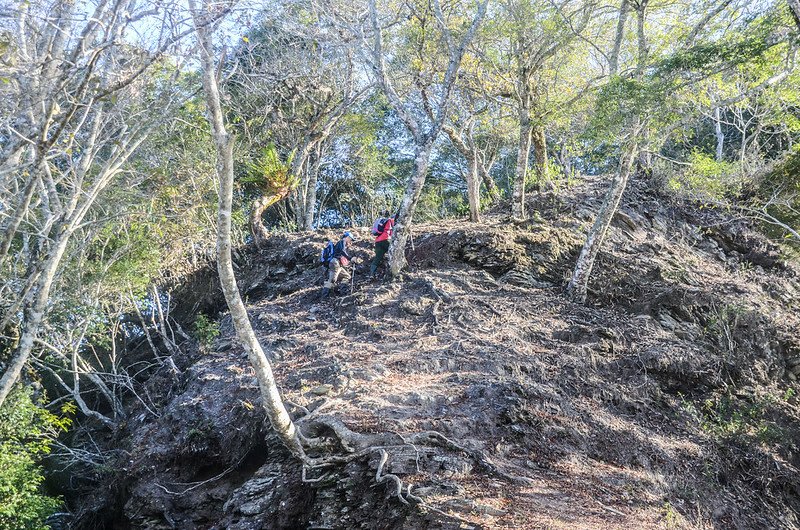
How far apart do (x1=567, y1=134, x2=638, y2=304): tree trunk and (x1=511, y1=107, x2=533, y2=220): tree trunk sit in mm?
2325

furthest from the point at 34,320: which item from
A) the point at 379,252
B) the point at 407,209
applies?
the point at 379,252

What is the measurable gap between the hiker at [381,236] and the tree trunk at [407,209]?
0.29 m

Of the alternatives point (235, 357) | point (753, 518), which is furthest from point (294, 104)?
point (753, 518)

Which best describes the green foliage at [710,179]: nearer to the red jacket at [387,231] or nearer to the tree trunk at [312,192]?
the red jacket at [387,231]

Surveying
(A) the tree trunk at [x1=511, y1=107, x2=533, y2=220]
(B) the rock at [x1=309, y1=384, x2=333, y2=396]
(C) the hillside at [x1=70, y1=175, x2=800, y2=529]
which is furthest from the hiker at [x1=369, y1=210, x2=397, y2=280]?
(B) the rock at [x1=309, y1=384, x2=333, y2=396]

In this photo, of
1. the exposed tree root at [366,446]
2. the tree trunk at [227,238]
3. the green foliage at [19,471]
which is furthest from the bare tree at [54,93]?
the exposed tree root at [366,446]

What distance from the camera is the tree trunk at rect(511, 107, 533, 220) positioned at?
41.1ft

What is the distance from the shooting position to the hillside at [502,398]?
19.6 ft

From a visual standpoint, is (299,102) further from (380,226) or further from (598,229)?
(598,229)

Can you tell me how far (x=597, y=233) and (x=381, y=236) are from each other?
455 centimetres

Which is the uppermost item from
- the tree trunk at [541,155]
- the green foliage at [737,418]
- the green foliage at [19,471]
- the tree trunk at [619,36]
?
the tree trunk at [619,36]

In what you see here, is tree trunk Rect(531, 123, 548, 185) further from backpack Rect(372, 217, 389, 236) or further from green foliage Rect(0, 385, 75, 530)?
green foliage Rect(0, 385, 75, 530)

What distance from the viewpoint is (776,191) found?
11.1 meters

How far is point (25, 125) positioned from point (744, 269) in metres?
15.8
